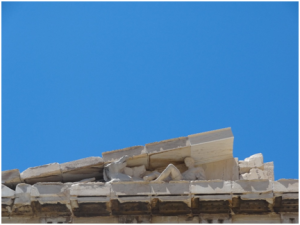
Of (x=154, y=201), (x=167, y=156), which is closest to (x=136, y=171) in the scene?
(x=167, y=156)

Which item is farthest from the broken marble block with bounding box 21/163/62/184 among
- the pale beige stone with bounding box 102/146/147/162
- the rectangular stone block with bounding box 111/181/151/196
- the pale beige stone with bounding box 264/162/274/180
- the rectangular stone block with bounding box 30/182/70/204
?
the pale beige stone with bounding box 264/162/274/180

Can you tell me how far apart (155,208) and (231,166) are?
244 centimetres

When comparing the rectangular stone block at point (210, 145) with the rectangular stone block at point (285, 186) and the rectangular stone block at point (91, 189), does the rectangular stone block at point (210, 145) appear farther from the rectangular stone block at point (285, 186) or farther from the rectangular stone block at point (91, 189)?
the rectangular stone block at point (91, 189)

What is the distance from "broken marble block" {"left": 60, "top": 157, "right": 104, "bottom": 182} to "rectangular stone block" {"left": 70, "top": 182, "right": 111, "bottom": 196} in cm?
81

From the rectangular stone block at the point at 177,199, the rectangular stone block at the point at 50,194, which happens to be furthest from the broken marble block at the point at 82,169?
the rectangular stone block at the point at 177,199

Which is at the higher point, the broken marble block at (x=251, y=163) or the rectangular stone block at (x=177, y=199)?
the broken marble block at (x=251, y=163)

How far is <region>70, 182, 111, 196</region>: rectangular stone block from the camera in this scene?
56.6 feet

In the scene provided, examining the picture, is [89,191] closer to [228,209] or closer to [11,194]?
[11,194]

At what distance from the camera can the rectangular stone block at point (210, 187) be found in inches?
680

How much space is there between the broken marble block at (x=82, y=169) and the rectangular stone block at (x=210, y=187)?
2236 millimetres

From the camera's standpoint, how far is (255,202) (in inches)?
683

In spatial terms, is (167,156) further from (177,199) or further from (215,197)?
(215,197)

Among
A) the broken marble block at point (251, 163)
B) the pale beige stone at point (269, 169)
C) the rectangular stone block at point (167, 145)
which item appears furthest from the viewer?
the pale beige stone at point (269, 169)

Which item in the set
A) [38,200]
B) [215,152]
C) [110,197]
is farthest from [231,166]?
[38,200]
